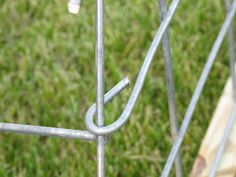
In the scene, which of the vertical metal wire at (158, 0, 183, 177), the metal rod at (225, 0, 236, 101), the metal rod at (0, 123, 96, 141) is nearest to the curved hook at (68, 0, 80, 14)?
the metal rod at (0, 123, 96, 141)

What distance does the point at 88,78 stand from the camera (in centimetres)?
186

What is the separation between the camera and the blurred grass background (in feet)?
5.29

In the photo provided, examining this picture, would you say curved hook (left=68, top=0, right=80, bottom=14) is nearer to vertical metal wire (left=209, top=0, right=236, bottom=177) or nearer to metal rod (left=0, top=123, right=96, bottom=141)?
metal rod (left=0, top=123, right=96, bottom=141)

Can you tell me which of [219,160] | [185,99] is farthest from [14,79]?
[219,160]

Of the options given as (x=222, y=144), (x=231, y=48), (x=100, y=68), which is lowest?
(x=222, y=144)

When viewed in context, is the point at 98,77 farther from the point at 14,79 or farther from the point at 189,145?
the point at 14,79

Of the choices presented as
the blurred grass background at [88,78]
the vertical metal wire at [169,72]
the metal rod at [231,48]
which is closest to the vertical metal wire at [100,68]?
the vertical metal wire at [169,72]

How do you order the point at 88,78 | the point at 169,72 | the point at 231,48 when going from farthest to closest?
the point at 88,78, the point at 231,48, the point at 169,72

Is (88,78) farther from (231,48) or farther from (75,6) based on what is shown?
(75,6)

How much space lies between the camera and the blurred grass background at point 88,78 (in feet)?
5.29

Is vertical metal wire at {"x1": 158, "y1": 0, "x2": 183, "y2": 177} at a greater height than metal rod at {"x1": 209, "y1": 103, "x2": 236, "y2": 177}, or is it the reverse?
vertical metal wire at {"x1": 158, "y1": 0, "x2": 183, "y2": 177}

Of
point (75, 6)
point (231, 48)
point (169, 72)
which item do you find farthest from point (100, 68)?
point (231, 48)

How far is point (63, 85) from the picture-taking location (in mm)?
1833

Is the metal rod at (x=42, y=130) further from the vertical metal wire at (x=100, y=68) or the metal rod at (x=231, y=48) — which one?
the metal rod at (x=231, y=48)
